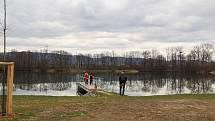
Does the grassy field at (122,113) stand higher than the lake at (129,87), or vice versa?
the grassy field at (122,113)

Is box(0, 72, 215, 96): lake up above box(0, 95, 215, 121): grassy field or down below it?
below

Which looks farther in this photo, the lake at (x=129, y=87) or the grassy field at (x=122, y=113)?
the lake at (x=129, y=87)

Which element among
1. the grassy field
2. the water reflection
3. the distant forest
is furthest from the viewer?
the distant forest

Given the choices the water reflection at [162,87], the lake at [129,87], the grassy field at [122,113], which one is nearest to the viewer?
the grassy field at [122,113]

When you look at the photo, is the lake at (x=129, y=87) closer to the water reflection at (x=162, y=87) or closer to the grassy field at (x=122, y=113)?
the water reflection at (x=162, y=87)

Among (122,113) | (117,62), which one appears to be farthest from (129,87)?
(117,62)

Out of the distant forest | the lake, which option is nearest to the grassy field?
the lake

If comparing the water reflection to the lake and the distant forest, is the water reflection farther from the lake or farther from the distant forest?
the distant forest

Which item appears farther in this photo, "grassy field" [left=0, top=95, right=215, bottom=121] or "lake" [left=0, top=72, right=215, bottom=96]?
"lake" [left=0, top=72, right=215, bottom=96]

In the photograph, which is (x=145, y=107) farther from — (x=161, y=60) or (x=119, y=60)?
(x=119, y=60)

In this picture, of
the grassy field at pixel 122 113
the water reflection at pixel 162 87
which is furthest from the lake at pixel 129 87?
the grassy field at pixel 122 113

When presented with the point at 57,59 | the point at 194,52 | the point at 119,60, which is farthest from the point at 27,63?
the point at 194,52

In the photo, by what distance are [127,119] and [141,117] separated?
671 millimetres

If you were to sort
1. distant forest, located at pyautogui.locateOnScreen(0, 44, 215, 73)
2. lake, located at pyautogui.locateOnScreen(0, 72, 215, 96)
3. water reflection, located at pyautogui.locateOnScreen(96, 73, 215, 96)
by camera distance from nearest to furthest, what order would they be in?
lake, located at pyautogui.locateOnScreen(0, 72, 215, 96), water reflection, located at pyautogui.locateOnScreen(96, 73, 215, 96), distant forest, located at pyautogui.locateOnScreen(0, 44, 215, 73)
